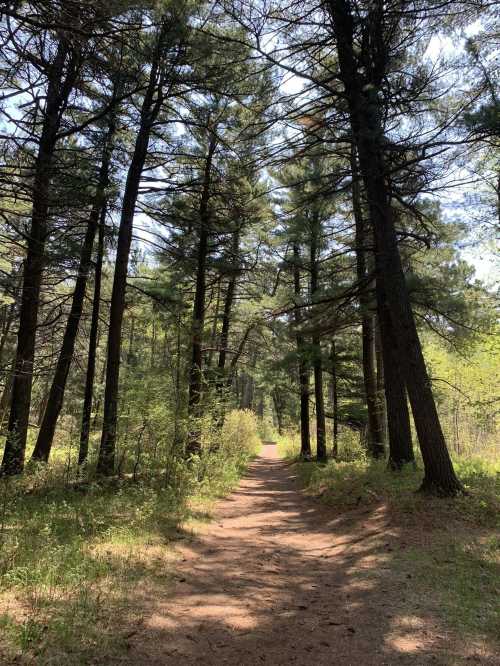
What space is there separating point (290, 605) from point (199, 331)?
7.19 meters

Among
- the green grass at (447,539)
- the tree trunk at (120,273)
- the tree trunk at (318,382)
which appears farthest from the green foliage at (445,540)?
the tree trunk at (318,382)

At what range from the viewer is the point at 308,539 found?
6.79 metres

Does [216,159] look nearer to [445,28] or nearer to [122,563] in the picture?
[445,28]

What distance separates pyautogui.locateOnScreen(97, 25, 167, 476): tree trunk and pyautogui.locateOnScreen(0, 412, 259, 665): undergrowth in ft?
2.56

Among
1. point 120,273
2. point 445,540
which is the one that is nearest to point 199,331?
point 120,273

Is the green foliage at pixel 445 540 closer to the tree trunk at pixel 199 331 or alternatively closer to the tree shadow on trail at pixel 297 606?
the tree shadow on trail at pixel 297 606

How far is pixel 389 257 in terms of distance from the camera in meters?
7.83

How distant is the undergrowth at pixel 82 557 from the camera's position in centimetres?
308

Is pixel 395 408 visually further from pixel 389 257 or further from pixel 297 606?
pixel 297 606

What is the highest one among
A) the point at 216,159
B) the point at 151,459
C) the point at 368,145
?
the point at 216,159

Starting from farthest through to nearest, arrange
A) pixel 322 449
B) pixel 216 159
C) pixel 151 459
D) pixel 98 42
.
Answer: pixel 322 449 < pixel 216 159 < pixel 151 459 < pixel 98 42

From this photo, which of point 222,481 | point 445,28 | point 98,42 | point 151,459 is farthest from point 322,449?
point 98,42

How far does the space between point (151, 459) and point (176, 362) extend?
2.18 meters

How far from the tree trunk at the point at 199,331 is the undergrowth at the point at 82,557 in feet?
3.53
